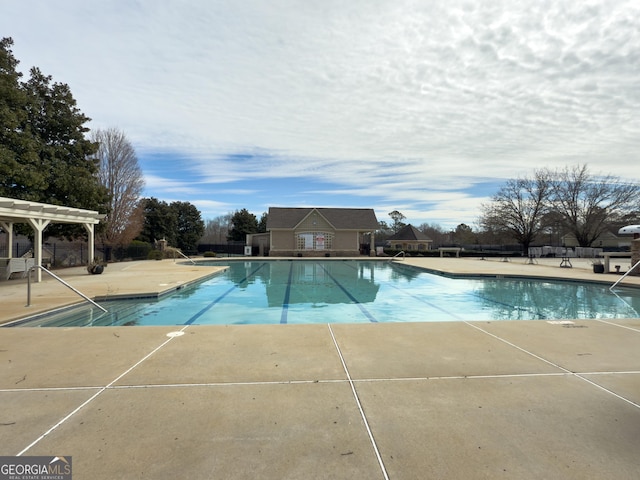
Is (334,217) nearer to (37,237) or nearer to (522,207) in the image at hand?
(522,207)

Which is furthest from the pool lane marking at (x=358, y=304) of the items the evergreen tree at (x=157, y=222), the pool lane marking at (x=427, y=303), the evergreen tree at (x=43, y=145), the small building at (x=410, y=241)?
the small building at (x=410, y=241)

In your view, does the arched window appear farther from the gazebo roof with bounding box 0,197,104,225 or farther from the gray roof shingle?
the gazebo roof with bounding box 0,197,104,225

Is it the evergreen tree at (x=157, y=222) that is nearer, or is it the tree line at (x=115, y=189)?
the tree line at (x=115, y=189)

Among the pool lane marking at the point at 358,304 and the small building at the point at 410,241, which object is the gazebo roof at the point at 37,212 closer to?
the pool lane marking at the point at 358,304

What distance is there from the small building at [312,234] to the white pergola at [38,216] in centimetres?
1696

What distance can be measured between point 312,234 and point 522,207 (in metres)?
23.1

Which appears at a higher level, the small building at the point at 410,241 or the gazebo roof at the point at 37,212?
the gazebo roof at the point at 37,212

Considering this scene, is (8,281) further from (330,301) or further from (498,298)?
(498,298)

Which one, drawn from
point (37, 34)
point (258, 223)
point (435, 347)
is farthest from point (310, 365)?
point (258, 223)

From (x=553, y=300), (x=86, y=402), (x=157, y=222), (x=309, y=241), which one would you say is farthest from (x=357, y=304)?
(x=157, y=222)

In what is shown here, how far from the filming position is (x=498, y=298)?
11477 mm

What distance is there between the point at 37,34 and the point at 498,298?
15397 millimetres

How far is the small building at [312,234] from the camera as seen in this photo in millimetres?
32594

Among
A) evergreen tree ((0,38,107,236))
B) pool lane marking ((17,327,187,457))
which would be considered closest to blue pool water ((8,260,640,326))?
pool lane marking ((17,327,187,457))
